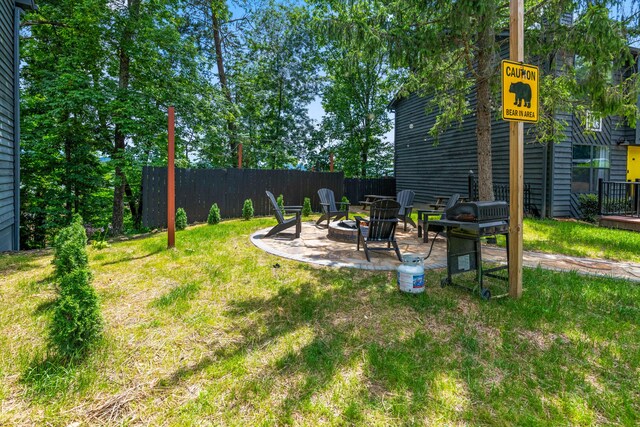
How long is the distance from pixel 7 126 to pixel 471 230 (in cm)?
843

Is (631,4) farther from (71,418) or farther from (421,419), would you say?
(71,418)

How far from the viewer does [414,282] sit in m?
3.30

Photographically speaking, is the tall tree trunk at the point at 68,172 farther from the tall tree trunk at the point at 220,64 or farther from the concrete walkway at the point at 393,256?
the concrete walkway at the point at 393,256

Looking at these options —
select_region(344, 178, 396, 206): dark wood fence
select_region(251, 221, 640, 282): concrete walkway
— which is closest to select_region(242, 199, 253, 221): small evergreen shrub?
select_region(251, 221, 640, 282): concrete walkway

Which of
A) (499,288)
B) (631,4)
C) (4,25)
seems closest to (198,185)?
(4,25)

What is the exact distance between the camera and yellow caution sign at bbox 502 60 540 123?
9.71ft

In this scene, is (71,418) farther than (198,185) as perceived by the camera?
No

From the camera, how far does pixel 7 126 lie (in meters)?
6.42

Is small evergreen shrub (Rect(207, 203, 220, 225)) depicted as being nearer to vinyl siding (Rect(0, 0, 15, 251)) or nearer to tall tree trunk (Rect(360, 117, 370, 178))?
vinyl siding (Rect(0, 0, 15, 251))

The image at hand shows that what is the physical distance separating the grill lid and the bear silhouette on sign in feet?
3.17

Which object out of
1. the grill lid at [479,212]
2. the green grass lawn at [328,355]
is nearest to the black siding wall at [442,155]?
the grill lid at [479,212]

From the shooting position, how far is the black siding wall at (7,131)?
6102 millimetres

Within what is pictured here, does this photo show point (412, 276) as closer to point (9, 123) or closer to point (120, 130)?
point (9, 123)

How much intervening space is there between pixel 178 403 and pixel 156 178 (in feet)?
23.1
